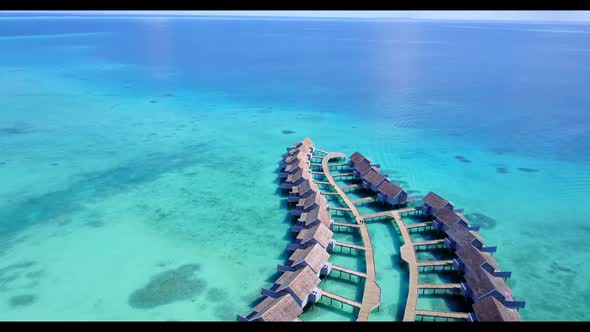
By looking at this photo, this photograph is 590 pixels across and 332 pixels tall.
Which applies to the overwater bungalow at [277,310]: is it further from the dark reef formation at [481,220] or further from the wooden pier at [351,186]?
the dark reef formation at [481,220]

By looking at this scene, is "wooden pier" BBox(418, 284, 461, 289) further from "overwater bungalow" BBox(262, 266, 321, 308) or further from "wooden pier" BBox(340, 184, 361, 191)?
"wooden pier" BBox(340, 184, 361, 191)

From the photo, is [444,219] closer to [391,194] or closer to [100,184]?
[391,194]

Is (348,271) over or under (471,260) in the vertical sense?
under

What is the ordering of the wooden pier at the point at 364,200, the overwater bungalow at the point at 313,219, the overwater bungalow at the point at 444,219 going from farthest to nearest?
1. the wooden pier at the point at 364,200
2. the overwater bungalow at the point at 444,219
3. the overwater bungalow at the point at 313,219

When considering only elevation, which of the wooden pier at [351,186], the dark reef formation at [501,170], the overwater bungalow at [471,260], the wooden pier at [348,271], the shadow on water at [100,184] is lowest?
the shadow on water at [100,184]

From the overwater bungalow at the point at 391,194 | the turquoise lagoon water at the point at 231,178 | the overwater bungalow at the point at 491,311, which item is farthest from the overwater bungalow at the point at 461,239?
the overwater bungalow at the point at 391,194

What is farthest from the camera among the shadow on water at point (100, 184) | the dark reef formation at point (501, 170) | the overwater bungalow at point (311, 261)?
the dark reef formation at point (501, 170)

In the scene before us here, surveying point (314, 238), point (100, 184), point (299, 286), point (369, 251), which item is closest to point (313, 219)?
point (314, 238)
